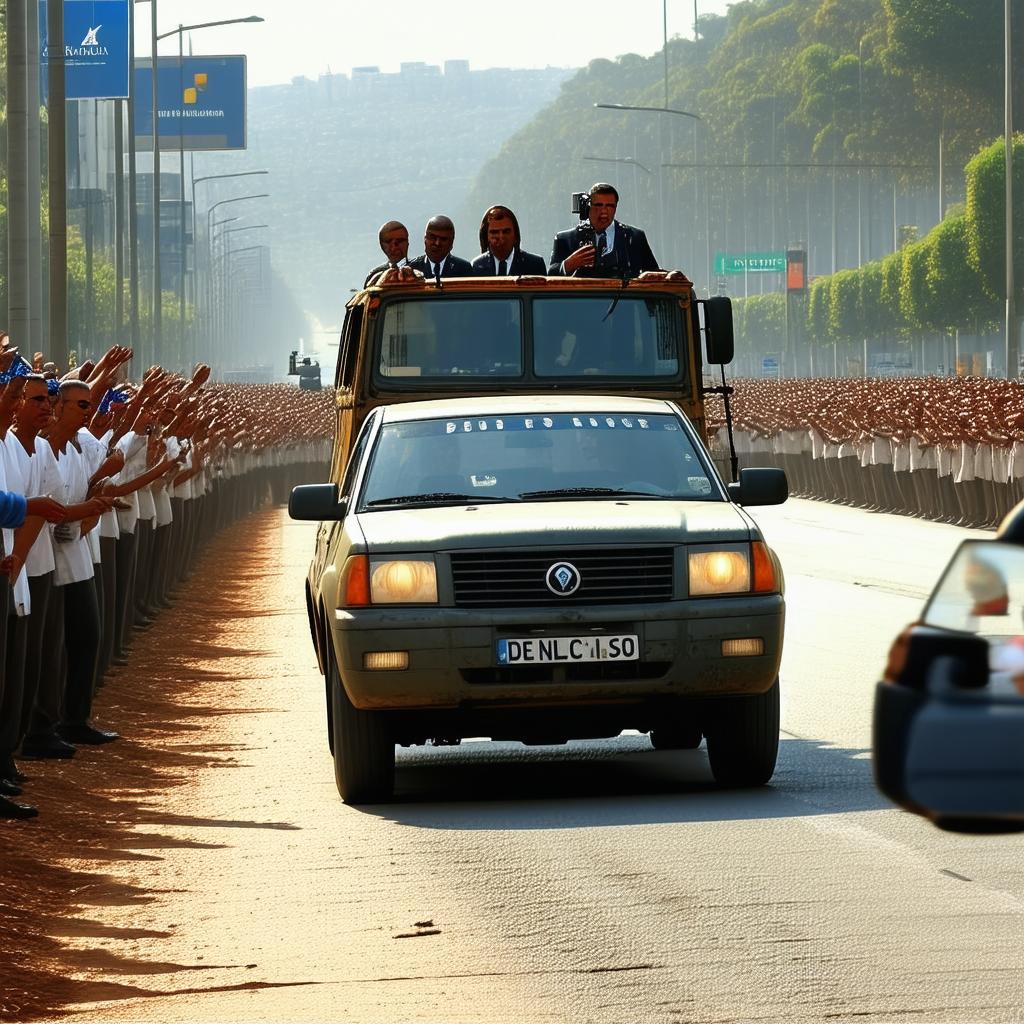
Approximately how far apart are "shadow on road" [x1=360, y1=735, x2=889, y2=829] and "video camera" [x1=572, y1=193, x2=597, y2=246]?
9.04 ft

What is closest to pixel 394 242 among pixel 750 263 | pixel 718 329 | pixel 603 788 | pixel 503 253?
pixel 503 253

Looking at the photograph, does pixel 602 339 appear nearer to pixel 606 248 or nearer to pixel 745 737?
pixel 606 248

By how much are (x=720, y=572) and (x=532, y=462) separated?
115 centimetres

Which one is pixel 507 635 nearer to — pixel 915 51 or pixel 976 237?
pixel 976 237

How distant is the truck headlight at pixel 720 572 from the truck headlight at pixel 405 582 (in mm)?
933

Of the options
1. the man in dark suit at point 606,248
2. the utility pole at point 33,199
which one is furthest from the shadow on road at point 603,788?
the utility pole at point 33,199

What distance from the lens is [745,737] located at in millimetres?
9672

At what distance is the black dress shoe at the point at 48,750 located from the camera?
11.5m

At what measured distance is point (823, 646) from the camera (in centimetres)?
1652

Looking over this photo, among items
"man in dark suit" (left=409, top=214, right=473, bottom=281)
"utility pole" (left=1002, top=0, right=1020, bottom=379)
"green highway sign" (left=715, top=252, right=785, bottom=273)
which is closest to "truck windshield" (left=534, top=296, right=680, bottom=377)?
"man in dark suit" (left=409, top=214, right=473, bottom=281)

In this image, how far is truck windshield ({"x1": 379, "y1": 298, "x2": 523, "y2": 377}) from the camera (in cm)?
1228

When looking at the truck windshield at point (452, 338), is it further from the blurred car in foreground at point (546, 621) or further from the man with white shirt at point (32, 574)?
the blurred car in foreground at point (546, 621)

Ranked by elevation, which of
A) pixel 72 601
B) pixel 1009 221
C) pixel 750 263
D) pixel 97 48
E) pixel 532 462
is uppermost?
pixel 97 48

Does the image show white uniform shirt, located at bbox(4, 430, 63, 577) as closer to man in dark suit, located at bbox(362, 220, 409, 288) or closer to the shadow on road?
the shadow on road
